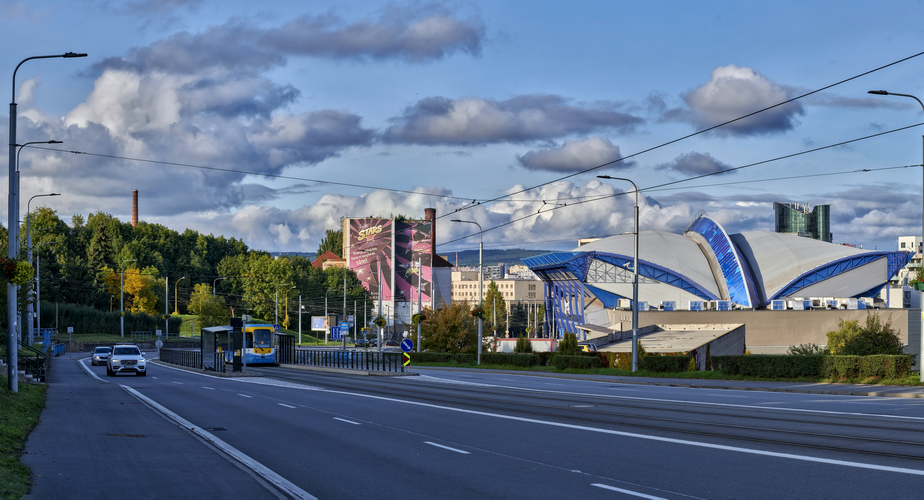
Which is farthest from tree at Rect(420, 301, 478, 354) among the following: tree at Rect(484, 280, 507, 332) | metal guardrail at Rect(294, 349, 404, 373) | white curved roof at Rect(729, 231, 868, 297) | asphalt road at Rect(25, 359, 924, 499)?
tree at Rect(484, 280, 507, 332)

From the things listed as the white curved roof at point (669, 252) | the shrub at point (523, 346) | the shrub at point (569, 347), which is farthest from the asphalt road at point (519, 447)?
the white curved roof at point (669, 252)

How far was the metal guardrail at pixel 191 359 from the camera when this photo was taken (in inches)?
1944

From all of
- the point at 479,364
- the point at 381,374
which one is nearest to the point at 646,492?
the point at 381,374

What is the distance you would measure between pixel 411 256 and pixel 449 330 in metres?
111

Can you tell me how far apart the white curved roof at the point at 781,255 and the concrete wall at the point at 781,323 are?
14209 millimetres

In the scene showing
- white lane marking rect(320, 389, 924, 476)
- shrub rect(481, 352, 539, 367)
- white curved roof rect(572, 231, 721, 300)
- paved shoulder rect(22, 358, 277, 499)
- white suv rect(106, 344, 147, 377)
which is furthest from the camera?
white curved roof rect(572, 231, 721, 300)

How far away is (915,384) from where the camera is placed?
2661cm

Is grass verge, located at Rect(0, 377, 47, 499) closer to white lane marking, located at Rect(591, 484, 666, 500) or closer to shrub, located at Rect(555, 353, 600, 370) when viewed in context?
white lane marking, located at Rect(591, 484, 666, 500)

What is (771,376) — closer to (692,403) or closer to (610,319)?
(692,403)

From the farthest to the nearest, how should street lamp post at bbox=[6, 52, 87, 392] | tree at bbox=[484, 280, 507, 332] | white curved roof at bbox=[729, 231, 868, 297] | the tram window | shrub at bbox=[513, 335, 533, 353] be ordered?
tree at bbox=[484, 280, 507, 332] < white curved roof at bbox=[729, 231, 868, 297] < the tram window < shrub at bbox=[513, 335, 533, 353] < street lamp post at bbox=[6, 52, 87, 392]

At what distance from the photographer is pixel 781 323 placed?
86.7 meters

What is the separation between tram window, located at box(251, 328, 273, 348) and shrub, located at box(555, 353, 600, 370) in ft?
Result: 70.4

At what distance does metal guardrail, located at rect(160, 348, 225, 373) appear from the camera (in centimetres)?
4938

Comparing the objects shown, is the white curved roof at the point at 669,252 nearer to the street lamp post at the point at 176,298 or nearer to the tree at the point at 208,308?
the tree at the point at 208,308
